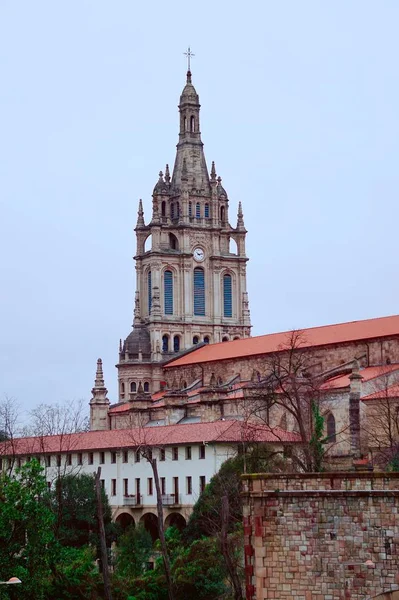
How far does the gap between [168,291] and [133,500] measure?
40677mm

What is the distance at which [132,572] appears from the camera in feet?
179

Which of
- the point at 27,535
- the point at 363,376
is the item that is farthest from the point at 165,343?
the point at 27,535

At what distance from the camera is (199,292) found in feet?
380

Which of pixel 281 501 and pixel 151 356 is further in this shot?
pixel 151 356

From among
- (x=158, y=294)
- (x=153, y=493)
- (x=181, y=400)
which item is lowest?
(x=153, y=493)

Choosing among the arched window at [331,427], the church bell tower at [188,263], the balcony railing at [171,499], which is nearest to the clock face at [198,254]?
the church bell tower at [188,263]

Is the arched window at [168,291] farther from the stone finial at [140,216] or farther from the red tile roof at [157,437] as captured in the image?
the red tile roof at [157,437]

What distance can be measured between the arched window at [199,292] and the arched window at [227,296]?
2.21 m

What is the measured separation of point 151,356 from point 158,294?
641 centimetres

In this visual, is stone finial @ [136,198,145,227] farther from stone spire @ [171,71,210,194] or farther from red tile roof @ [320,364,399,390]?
red tile roof @ [320,364,399,390]

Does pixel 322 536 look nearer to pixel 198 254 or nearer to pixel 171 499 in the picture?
pixel 171 499

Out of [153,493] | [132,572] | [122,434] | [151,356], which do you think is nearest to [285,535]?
[132,572]

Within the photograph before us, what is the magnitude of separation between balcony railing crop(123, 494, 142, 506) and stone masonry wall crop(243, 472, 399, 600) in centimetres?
4874

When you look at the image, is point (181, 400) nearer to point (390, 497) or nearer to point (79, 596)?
point (79, 596)
